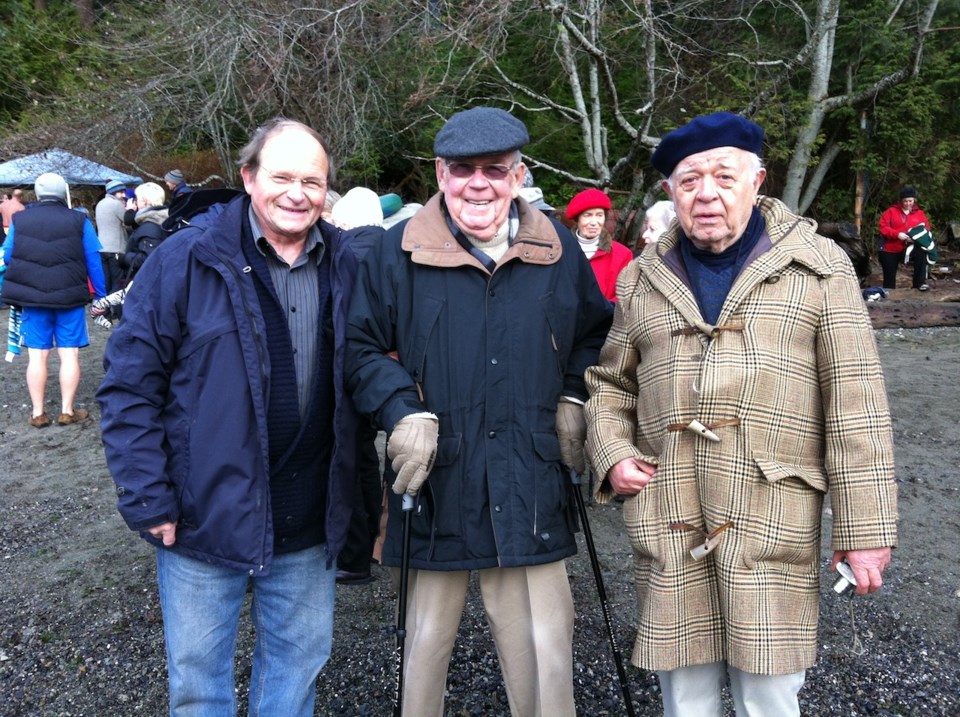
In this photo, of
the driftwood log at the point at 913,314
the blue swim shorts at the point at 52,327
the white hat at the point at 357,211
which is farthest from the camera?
the driftwood log at the point at 913,314

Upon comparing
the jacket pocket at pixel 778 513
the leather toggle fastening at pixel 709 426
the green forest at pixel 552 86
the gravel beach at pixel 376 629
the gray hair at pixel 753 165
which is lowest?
the gravel beach at pixel 376 629

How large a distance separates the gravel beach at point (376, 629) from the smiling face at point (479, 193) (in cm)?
160

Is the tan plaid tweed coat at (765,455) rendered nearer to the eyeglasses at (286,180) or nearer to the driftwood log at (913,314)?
the eyeglasses at (286,180)

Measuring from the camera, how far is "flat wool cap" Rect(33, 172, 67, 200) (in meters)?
6.82

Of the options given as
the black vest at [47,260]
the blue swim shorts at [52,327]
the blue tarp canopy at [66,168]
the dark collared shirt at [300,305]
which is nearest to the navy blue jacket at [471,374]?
the dark collared shirt at [300,305]

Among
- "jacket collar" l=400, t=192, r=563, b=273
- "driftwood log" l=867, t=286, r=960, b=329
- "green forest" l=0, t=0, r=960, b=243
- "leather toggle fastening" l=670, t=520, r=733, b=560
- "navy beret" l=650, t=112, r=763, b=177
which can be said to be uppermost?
"green forest" l=0, t=0, r=960, b=243

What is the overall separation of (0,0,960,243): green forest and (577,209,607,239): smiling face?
5.77 meters

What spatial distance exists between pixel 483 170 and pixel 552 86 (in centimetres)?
1244

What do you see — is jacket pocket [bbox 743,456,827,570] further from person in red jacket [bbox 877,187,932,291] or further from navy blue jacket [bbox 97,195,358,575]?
person in red jacket [bbox 877,187,932,291]

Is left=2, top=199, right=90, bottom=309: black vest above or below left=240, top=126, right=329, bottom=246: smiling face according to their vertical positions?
below

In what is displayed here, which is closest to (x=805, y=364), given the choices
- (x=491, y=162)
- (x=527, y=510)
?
(x=527, y=510)

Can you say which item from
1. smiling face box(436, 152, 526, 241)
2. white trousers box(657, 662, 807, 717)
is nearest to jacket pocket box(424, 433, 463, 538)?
smiling face box(436, 152, 526, 241)

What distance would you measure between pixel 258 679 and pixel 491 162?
1841 mm

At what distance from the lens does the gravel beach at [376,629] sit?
10.7 ft
